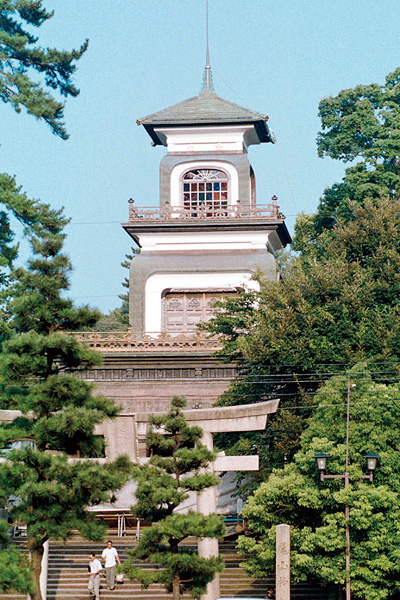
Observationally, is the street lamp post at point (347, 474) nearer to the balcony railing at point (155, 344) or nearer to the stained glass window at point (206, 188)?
the balcony railing at point (155, 344)

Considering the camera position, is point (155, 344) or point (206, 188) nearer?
point (155, 344)

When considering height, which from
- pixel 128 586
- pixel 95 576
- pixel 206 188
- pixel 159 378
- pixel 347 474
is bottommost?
pixel 128 586

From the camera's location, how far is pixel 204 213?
3353cm

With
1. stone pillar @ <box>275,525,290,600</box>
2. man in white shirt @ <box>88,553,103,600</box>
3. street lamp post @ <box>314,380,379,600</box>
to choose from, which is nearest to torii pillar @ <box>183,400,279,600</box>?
street lamp post @ <box>314,380,379,600</box>

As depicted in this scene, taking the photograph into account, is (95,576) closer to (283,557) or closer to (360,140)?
(283,557)

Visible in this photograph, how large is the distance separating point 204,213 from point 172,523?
1743cm

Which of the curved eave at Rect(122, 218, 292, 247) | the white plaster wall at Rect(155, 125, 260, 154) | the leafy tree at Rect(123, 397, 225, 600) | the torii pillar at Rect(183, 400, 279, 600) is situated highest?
the white plaster wall at Rect(155, 125, 260, 154)

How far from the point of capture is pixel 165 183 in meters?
34.4

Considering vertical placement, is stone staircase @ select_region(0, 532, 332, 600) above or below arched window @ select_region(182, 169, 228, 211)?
below

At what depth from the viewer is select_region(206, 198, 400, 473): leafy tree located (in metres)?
24.1

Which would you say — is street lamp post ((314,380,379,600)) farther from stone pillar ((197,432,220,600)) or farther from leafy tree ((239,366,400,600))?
stone pillar ((197,432,220,600))

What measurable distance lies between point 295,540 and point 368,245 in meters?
9.06

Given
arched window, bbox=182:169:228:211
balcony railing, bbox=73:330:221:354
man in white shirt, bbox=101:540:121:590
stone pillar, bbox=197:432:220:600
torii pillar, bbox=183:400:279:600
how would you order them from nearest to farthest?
stone pillar, bbox=197:432:220:600 < torii pillar, bbox=183:400:279:600 < man in white shirt, bbox=101:540:121:590 < balcony railing, bbox=73:330:221:354 < arched window, bbox=182:169:228:211

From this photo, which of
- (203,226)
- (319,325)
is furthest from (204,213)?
(319,325)
